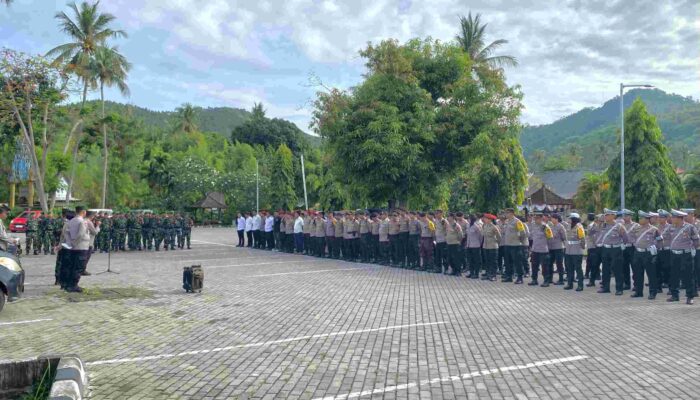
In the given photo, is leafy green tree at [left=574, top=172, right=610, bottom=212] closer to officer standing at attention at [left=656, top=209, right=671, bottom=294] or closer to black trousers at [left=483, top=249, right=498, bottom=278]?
black trousers at [left=483, top=249, right=498, bottom=278]

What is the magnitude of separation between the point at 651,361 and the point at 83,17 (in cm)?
3979

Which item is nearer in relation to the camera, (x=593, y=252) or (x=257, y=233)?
(x=593, y=252)

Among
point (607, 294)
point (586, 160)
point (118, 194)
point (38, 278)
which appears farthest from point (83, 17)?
point (586, 160)

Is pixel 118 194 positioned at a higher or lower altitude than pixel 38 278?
higher

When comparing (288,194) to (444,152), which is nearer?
(444,152)

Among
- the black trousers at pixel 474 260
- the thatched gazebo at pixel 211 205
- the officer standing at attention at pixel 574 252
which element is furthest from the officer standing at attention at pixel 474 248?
the thatched gazebo at pixel 211 205

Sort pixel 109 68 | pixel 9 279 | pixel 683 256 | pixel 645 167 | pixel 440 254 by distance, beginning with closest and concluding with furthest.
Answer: pixel 9 279
pixel 683 256
pixel 440 254
pixel 645 167
pixel 109 68

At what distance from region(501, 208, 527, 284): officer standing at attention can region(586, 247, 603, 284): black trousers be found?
1652mm

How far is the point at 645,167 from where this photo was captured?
103ft

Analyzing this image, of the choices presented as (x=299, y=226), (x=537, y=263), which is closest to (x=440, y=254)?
(x=537, y=263)

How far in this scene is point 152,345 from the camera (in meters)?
7.78

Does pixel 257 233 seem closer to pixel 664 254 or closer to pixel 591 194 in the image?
pixel 664 254

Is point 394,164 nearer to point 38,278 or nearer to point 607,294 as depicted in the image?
point 607,294

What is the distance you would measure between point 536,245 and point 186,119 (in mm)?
78554
